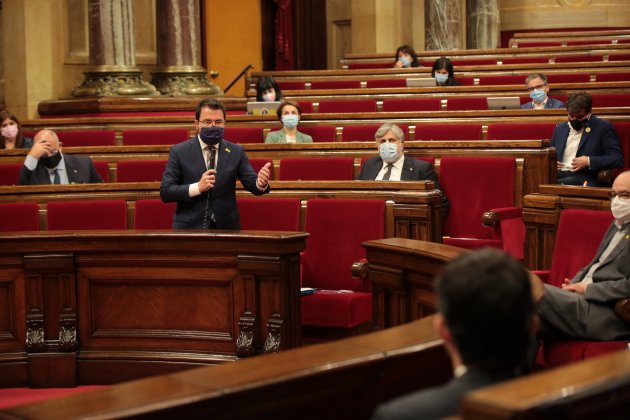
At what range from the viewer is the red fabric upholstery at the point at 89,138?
8.42 metres

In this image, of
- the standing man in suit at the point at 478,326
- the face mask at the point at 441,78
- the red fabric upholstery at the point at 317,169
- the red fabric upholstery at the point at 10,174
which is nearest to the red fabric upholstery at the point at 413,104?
A: the face mask at the point at 441,78

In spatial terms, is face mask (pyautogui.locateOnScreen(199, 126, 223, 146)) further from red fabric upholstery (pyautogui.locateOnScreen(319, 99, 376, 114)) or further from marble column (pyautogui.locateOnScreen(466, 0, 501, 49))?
marble column (pyautogui.locateOnScreen(466, 0, 501, 49))

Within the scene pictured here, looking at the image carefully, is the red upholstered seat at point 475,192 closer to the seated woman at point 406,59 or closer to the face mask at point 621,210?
the face mask at point 621,210

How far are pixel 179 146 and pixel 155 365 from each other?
108cm

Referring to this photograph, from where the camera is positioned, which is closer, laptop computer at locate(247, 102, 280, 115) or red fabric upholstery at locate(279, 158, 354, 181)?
red fabric upholstery at locate(279, 158, 354, 181)

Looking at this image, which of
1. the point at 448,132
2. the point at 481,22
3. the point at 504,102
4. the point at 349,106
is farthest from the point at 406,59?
the point at 481,22

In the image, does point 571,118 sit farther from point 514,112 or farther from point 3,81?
point 3,81

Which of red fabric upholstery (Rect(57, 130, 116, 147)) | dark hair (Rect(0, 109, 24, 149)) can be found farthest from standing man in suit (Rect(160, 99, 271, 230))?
red fabric upholstery (Rect(57, 130, 116, 147))

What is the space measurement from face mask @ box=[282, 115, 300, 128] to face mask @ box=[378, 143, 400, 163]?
1.53 meters

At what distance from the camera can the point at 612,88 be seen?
336 inches

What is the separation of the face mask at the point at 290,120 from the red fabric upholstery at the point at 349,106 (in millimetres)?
2131

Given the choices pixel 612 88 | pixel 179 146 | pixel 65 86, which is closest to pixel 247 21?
pixel 65 86

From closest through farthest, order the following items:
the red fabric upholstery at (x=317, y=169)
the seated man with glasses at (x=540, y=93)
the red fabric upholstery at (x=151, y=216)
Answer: the red fabric upholstery at (x=151, y=216) → the red fabric upholstery at (x=317, y=169) → the seated man with glasses at (x=540, y=93)

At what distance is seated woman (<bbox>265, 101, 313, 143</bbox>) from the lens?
7496 millimetres
